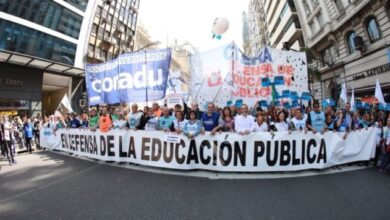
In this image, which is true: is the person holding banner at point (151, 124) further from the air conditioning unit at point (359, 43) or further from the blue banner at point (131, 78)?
the air conditioning unit at point (359, 43)

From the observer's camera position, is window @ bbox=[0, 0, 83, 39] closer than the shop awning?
No

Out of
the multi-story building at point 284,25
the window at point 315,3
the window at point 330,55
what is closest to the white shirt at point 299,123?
the window at point 330,55

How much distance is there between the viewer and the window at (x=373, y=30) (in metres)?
20.4

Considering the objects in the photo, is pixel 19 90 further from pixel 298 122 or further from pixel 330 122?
pixel 330 122

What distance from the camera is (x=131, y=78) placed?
29.4 ft

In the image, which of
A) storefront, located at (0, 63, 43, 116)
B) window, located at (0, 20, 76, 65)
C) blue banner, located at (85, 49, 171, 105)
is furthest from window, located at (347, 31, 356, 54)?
storefront, located at (0, 63, 43, 116)

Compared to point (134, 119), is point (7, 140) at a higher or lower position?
lower

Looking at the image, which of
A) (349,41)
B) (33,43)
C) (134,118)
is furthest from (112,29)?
(134,118)

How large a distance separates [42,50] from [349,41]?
89.9 feet

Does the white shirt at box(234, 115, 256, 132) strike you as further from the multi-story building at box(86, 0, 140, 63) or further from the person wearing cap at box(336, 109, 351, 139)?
the multi-story building at box(86, 0, 140, 63)

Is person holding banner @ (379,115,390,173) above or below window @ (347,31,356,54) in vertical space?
below

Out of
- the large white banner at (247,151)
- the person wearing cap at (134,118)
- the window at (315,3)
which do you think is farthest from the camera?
the window at (315,3)

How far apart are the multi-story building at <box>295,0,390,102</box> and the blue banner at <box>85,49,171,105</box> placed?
16.2 m

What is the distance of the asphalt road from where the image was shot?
14.1 ft
